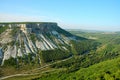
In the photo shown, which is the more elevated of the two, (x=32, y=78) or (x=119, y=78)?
(x=119, y=78)

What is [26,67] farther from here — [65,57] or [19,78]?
[65,57]

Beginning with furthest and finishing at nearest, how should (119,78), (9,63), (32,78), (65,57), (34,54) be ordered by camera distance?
(65,57)
(34,54)
(9,63)
(32,78)
(119,78)

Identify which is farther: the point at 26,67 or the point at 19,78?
the point at 26,67

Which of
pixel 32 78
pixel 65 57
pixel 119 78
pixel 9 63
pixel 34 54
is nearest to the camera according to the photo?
pixel 119 78

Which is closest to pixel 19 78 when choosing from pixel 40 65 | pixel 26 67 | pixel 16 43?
pixel 26 67

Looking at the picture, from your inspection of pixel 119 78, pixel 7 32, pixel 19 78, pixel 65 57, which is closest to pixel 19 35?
pixel 7 32

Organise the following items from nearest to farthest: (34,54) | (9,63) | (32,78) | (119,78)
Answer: (119,78) < (32,78) < (9,63) < (34,54)

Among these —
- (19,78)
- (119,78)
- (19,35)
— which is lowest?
(19,78)

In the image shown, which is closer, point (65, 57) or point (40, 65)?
point (40, 65)

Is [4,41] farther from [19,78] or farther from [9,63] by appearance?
[19,78]
